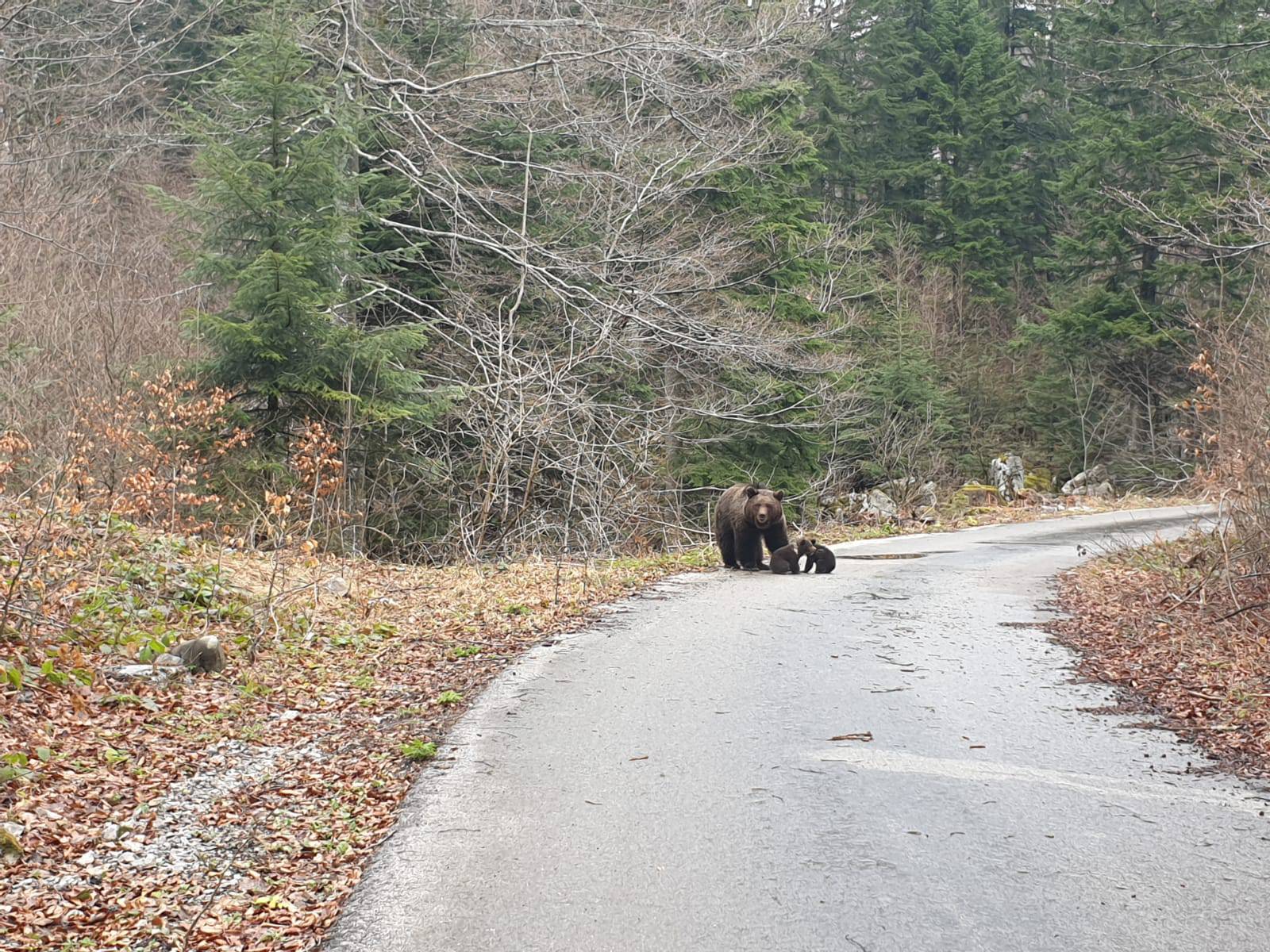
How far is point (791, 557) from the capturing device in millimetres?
15422

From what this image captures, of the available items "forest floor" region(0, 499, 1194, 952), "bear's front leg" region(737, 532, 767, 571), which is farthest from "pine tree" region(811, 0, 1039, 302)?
"forest floor" region(0, 499, 1194, 952)

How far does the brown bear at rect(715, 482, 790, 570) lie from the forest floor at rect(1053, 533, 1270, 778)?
374 centimetres

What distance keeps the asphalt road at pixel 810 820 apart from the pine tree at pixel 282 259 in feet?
24.2

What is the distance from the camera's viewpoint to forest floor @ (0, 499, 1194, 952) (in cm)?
475

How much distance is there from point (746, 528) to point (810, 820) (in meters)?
10.3

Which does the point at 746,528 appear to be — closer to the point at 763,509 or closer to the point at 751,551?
the point at 751,551

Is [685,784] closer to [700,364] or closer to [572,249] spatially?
[572,249]

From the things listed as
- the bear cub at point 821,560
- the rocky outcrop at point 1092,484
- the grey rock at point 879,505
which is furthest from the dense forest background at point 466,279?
the bear cub at point 821,560

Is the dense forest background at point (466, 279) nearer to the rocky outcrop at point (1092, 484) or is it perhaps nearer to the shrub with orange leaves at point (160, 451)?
the shrub with orange leaves at point (160, 451)

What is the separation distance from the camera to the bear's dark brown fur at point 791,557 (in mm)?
15398

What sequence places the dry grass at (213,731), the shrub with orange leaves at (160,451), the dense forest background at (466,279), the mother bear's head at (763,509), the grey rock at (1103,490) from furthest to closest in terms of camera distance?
1. the grey rock at (1103,490)
2. the mother bear's head at (763,509)
3. the dense forest background at (466,279)
4. the shrub with orange leaves at (160,451)
5. the dry grass at (213,731)

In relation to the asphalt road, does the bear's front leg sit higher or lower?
higher

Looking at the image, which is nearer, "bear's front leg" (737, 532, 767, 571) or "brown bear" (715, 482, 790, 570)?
"brown bear" (715, 482, 790, 570)

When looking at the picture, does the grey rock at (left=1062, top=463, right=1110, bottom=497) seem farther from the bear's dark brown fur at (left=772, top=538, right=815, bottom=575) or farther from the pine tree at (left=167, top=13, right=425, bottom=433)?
the pine tree at (left=167, top=13, right=425, bottom=433)
